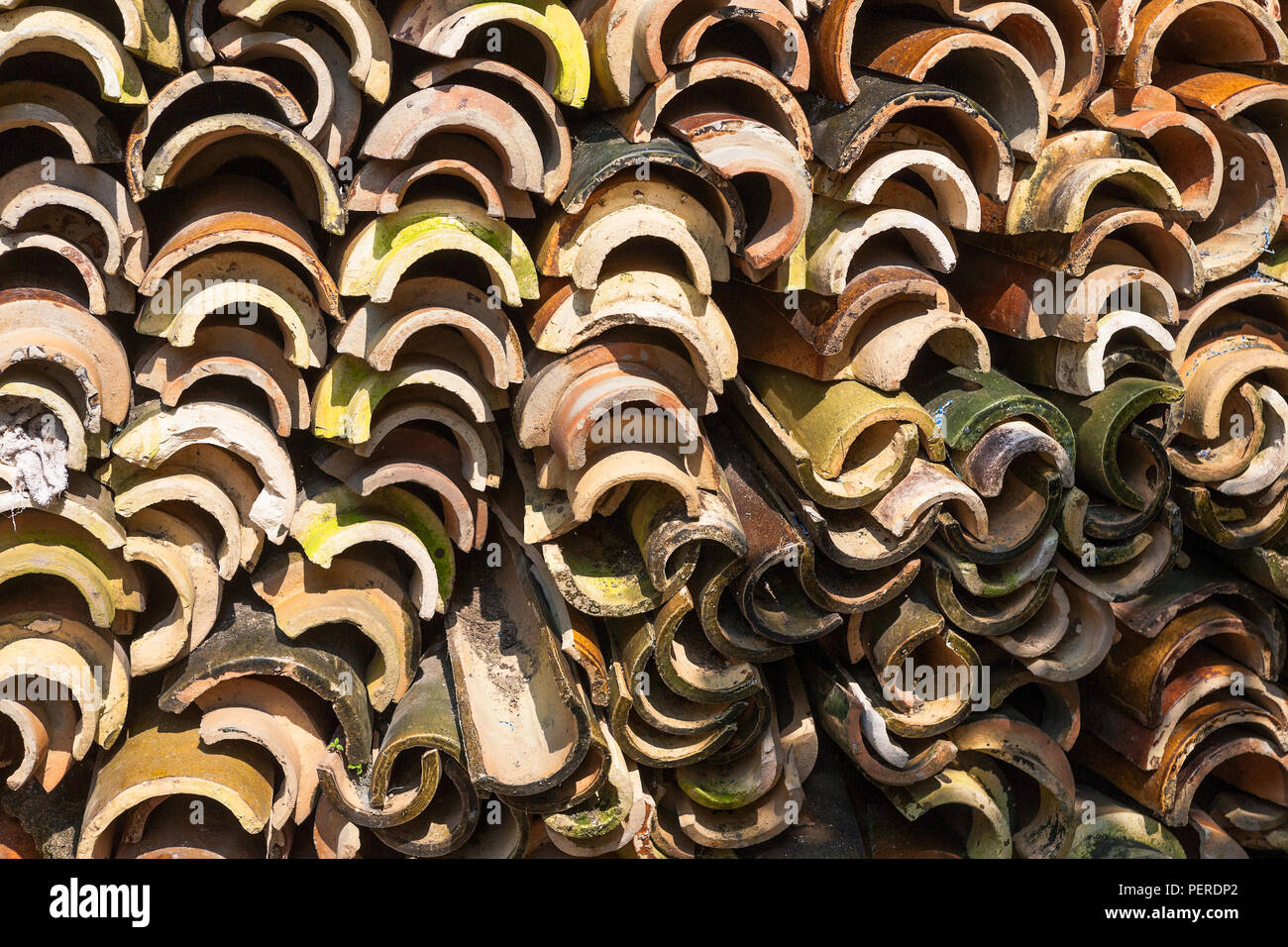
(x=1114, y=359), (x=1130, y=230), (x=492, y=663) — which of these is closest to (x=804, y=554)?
(x=492, y=663)

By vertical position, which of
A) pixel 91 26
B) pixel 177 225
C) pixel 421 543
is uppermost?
pixel 91 26

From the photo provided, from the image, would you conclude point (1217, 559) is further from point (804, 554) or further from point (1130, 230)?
point (804, 554)

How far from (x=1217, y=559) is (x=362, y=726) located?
3.02 meters

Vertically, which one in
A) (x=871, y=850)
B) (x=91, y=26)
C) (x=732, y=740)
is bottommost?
(x=871, y=850)

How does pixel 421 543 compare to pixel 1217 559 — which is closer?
pixel 421 543

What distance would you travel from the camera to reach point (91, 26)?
2738 millimetres

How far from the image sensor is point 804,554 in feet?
10.4

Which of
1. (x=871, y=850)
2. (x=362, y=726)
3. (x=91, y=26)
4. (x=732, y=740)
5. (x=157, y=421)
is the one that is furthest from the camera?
(x=871, y=850)

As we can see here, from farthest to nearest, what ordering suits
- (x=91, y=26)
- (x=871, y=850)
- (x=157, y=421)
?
(x=871, y=850) → (x=157, y=421) → (x=91, y=26)

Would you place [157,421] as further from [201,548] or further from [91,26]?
[91,26]

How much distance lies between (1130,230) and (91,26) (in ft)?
10.3

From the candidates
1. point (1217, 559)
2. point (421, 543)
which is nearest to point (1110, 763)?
point (1217, 559)

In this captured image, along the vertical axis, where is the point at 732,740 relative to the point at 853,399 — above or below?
below
